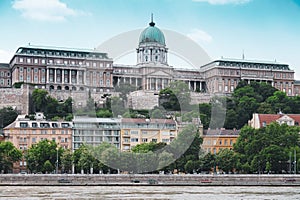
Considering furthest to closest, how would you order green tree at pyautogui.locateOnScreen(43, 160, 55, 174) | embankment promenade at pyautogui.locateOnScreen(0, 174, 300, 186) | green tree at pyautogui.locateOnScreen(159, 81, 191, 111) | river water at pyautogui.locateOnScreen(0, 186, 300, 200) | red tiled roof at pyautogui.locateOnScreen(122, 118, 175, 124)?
green tree at pyautogui.locateOnScreen(159, 81, 191, 111)
red tiled roof at pyautogui.locateOnScreen(122, 118, 175, 124)
green tree at pyautogui.locateOnScreen(43, 160, 55, 174)
embankment promenade at pyautogui.locateOnScreen(0, 174, 300, 186)
river water at pyautogui.locateOnScreen(0, 186, 300, 200)

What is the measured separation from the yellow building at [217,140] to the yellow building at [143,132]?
4059mm

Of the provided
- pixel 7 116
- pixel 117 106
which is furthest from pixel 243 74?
pixel 7 116

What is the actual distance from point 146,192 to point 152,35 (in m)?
90.4

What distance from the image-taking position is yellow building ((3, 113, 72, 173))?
100 meters

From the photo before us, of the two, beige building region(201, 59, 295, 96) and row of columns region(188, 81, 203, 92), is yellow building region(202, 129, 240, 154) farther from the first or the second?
row of columns region(188, 81, 203, 92)

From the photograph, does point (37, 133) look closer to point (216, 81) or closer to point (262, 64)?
point (216, 81)

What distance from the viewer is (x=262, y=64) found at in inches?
6526

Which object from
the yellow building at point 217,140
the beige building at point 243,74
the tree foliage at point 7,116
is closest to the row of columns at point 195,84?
the beige building at point 243,74

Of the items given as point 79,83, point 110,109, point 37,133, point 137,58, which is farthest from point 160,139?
point 137,58

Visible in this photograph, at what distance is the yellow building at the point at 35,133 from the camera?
100375 mm

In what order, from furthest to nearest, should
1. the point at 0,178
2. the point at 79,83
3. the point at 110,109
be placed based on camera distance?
the point at 79,83 → the point at 110,109 → the point at 0,178

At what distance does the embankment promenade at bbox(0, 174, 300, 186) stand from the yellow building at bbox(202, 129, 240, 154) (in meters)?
24.9

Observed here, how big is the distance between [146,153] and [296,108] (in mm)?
53728

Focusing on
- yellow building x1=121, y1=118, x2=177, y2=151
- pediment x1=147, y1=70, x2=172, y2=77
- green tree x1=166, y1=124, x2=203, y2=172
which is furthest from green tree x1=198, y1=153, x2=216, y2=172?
pediment x1=147, y1=70, x2=172, y2=77
